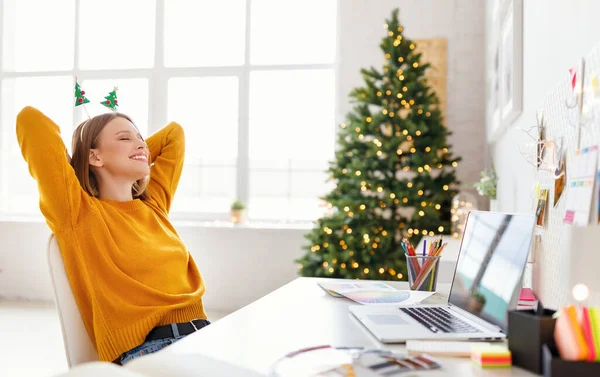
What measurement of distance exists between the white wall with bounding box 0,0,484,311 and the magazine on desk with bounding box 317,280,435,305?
2.64m

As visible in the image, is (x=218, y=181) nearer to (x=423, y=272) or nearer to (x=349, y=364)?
(x=423, y=272)

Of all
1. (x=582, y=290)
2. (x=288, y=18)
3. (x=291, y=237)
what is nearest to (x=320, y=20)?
(x=288, y=18)

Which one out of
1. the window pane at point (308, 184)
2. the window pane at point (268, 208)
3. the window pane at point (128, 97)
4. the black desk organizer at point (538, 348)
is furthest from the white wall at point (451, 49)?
the black desk organizer at point (538, 348)

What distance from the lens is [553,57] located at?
1.37 metres

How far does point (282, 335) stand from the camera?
3.57 ft

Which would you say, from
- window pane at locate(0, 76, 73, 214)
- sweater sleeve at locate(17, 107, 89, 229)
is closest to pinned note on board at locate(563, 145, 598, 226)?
sweater sleeve at locate(17, 107, 89, 229)

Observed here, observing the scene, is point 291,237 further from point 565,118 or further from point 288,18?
point 565,118

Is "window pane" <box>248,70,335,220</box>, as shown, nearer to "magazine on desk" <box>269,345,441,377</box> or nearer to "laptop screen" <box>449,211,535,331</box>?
"laptop screen" <box>449,211,535,331</box>

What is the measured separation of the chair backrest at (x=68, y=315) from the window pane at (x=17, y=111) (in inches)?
149

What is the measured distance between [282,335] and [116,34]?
4.42 metres

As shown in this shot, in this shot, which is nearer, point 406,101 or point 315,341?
point 315,341

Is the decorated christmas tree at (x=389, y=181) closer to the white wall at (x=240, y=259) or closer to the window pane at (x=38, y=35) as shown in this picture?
the white wall at (x=240, y=259)

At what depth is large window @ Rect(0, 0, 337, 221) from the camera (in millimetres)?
4570

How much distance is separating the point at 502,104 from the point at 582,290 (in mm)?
1667
